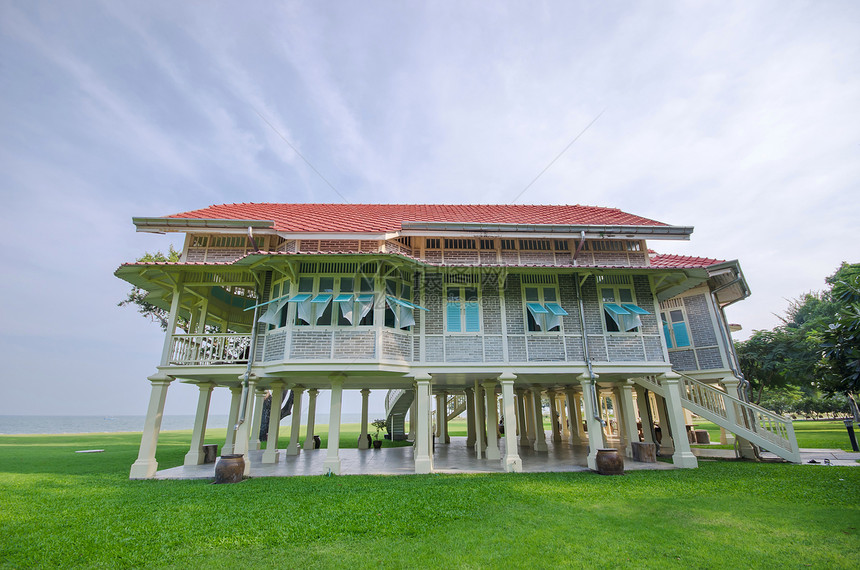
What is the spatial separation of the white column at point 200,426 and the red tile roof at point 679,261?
18.4 m

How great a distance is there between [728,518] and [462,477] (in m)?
6.31

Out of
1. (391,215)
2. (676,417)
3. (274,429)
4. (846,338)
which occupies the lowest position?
(274,429)

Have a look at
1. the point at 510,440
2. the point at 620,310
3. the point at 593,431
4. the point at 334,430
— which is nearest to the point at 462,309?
the point at 510,440

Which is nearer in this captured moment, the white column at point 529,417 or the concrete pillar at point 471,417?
the concrete pillar at point 471,417

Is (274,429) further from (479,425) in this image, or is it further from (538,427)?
(538,427)

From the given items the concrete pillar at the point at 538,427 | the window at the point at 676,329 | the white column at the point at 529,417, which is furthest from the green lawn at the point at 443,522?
the white column at the point at 529,417

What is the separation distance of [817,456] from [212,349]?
69.7 ft

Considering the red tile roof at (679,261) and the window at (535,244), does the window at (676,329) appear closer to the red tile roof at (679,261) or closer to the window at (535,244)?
the red tile roof at (679,261)

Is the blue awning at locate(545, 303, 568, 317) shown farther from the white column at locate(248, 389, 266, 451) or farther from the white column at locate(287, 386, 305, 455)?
A: the white column at locate(248, 389, 266, 451)

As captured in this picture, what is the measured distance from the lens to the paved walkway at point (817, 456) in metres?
12.5

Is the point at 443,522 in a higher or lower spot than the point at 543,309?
lower

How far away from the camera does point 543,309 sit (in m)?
13.2

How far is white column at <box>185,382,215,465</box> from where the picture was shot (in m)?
14.4

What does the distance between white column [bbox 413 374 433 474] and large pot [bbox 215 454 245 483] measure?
5.14 m
